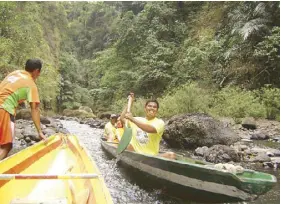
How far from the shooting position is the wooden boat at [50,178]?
251 centimetres

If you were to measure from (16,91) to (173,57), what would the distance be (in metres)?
17.3

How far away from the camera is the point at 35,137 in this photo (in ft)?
28.6

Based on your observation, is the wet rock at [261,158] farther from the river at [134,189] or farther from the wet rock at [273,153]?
the river at [134,189]

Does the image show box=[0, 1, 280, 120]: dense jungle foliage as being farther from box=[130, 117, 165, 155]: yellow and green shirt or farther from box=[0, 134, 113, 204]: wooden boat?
box=[0, 134, 113, 204]: wooden boat

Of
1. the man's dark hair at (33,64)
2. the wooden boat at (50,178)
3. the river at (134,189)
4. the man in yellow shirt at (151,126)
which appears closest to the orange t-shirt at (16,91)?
the man's dark hair at (33,64)

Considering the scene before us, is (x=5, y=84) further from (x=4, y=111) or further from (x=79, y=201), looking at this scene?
(x=79, y=201)

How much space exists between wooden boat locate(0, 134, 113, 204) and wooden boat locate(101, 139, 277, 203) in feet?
3.81

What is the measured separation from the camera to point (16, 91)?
3.67 meters

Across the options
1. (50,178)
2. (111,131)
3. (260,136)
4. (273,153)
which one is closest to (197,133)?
(273,153)

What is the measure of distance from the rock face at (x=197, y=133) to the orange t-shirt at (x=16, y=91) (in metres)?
5.28

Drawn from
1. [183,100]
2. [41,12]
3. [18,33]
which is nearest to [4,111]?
[183,100]

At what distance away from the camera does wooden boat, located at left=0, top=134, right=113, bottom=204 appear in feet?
8.23

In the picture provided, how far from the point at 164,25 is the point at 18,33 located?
10998 mm

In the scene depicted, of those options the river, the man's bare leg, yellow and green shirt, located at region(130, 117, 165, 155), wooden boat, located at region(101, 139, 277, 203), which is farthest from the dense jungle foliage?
the man's bare leg
